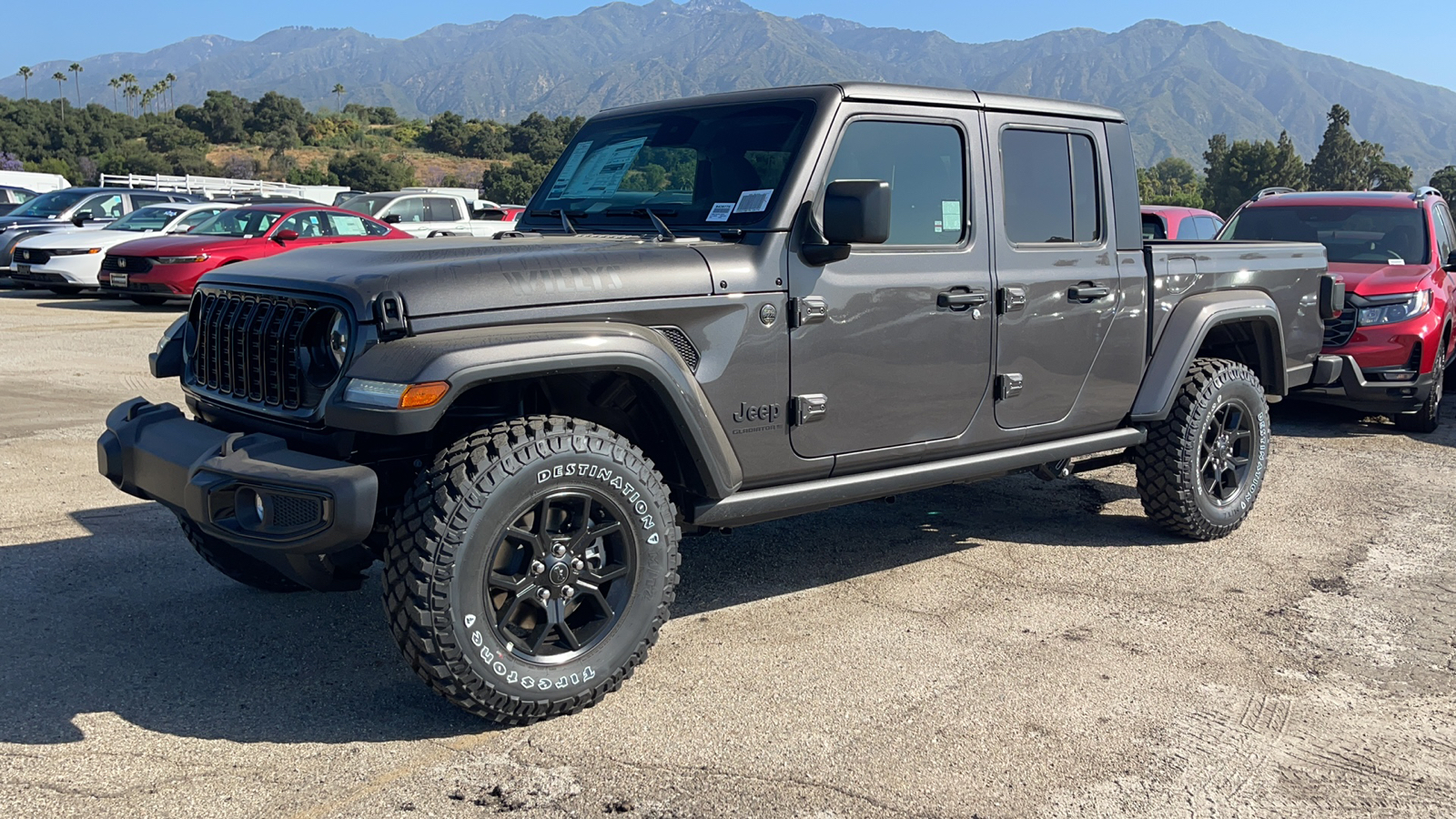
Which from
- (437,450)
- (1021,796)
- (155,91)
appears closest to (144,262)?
(437,450)

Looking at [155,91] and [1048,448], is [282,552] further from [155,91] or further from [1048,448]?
[155,91]

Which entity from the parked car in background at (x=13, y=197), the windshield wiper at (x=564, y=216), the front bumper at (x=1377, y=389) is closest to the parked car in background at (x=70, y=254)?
the parked car in background at (x=13, y=197)

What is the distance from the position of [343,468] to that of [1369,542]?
4893mm

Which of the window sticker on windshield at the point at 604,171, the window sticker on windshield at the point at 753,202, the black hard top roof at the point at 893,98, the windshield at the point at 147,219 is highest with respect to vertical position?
the black hard top roof at the point at 893,98

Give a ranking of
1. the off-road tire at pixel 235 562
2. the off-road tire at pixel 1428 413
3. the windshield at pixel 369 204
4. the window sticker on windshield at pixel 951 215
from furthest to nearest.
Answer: the windshield at pixel 369 204, the off-road tire at pixel 1428 413, the window sticker on windshield at pixel 951 215, the off-road tire at pixel 235 562

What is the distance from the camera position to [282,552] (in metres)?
3.36

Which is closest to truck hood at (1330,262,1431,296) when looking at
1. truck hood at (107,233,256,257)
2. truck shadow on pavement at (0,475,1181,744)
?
truck shadow on pavement at (0,475,1181,744)

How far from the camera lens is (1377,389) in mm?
8312

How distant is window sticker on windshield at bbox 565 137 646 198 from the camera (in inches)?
188

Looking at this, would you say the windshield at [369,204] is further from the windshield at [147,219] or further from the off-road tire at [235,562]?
the off-road tire at [235,562]

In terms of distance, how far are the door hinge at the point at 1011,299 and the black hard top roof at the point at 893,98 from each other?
0.73 m

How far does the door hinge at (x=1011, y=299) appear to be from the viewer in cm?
464

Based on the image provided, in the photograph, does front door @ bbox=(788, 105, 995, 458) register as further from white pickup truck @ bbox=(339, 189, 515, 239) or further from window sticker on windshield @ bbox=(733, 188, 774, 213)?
white pickup truck @ bbox=(339, 189, 515, 239)

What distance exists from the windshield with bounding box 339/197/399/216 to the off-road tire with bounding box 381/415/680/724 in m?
17.5
